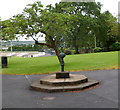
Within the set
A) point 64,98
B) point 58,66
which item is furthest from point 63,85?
point 58,66

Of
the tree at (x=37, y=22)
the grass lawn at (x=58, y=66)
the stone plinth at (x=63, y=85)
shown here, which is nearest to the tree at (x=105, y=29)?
the grass lawn at (x=58, y=66)

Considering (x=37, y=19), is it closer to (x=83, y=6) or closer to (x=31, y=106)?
(x=31, y=106)

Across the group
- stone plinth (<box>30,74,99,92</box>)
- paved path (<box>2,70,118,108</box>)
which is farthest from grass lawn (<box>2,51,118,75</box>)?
paved path (<box>2,70,118,108</box>)

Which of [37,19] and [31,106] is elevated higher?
[37,19]

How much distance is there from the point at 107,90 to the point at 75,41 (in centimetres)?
3398

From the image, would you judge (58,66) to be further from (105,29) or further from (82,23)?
(105,29)

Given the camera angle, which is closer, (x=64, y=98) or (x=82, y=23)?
(x=64, y=98)

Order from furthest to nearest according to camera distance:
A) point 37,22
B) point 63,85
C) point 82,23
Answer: point 82,23 → point 37,22 → point 63,85

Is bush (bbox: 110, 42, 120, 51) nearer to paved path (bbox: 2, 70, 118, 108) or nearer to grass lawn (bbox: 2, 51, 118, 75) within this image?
grass lawn (bbox: 2, 51, 118, 75)

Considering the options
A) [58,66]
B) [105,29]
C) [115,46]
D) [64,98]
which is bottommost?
[64,98]

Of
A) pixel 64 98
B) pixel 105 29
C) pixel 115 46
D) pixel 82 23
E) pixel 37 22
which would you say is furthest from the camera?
pixel 115 46

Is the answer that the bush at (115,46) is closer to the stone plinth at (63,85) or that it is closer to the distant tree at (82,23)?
the distant tree at (82,23)

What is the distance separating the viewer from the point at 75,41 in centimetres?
4128

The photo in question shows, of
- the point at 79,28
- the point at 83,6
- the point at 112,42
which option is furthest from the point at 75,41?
the point at 112,42
